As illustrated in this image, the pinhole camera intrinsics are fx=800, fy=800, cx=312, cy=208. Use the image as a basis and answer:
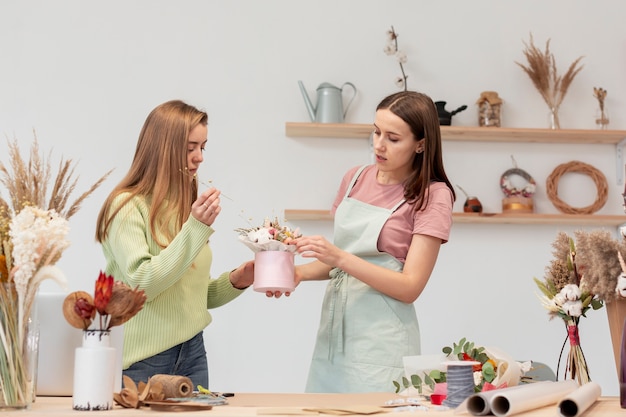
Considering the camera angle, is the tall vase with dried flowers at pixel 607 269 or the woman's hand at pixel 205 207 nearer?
the tall vase with dried flowers at pixel 607 269

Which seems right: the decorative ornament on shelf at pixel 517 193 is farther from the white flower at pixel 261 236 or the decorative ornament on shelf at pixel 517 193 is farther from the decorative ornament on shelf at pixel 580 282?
the white flower at pixel 261 236

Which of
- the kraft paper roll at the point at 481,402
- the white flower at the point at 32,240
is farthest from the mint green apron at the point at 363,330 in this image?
the white flower at the point at 32,240

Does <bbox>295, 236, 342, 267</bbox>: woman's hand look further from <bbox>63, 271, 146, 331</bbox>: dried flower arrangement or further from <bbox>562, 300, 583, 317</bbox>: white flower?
<bbox>63, 271, 146, 331</bbox>: dried flower arrangement

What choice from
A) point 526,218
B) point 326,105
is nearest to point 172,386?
point 326,105

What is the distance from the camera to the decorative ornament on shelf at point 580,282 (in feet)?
5.66

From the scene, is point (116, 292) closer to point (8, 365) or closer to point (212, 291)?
point (8, 365)

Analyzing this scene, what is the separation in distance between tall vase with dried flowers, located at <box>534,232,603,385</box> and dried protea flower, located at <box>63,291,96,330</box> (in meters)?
1.12

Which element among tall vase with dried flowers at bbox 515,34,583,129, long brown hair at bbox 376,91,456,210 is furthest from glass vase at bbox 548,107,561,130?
long brown hair at bbox 376,91,456,210

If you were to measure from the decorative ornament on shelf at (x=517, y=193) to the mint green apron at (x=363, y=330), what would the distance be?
5.56 ft

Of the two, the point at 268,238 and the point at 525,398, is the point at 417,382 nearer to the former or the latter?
the point at 525,398

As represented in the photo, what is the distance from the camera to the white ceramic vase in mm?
1441

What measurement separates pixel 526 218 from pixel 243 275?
1.93m

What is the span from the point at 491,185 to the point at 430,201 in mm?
1770

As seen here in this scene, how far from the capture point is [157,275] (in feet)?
6.91
